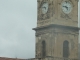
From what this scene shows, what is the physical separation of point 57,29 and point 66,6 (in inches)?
139

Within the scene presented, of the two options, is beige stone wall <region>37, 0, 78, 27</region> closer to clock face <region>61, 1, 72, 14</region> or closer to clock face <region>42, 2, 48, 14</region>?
clock face <region>61, 1, 72, 14</region>

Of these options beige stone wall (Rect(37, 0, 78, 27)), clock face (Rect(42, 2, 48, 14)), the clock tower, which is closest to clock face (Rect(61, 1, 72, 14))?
the clock tower

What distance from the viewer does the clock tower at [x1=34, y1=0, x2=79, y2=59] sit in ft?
181

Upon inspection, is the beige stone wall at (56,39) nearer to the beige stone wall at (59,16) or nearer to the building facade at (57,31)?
the building facade at (57,31)

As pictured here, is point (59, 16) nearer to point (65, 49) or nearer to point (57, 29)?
point (57, 29)

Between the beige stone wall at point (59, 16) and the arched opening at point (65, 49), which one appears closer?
the beige stone wall at point (59, 16)

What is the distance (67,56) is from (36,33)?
5.32m

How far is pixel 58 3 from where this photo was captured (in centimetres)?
5616

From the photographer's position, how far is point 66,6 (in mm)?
A: 56875

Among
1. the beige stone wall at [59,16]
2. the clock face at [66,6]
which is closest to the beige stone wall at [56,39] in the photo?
the beige stone wall at [59,16]

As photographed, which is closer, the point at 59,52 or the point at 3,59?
the point at 59,52

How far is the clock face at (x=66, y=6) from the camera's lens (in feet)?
186

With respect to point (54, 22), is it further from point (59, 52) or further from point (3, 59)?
point (3, 59)

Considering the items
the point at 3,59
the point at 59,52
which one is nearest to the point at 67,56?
the point at 59,52
